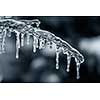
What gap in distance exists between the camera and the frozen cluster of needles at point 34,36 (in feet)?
7.55

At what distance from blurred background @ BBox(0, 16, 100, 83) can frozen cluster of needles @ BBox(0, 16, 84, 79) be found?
0.04 meters

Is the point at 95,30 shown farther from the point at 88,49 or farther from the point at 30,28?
the point at 30,28

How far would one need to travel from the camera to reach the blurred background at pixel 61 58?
2307mm

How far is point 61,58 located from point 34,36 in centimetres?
32

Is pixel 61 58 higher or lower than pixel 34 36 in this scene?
lower

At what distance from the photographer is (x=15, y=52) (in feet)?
7.55

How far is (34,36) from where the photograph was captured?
7.57 feet

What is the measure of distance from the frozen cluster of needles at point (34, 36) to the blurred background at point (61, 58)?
0.12 ft

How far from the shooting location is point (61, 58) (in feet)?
7.59

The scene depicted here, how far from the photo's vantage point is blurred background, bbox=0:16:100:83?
90.8 inches
